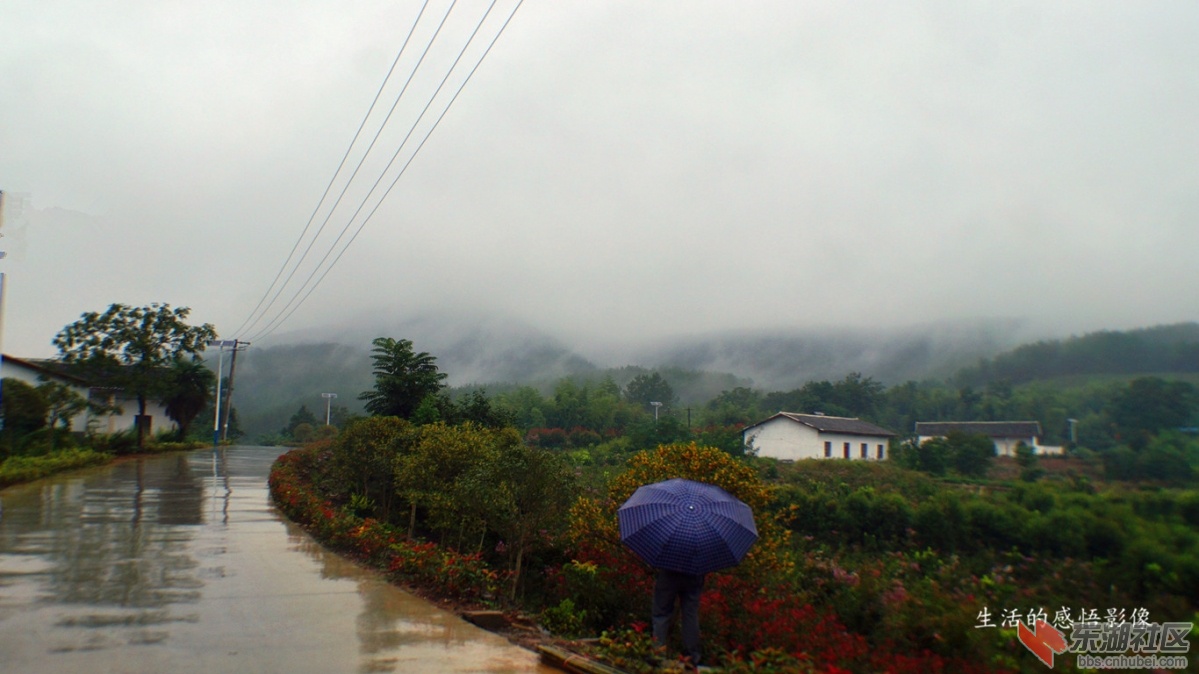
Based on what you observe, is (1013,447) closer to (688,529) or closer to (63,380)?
(688,529)

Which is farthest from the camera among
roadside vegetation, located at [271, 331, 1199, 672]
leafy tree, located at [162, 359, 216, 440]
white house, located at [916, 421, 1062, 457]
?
leafy tree, located at [162, 359, 216, 440]

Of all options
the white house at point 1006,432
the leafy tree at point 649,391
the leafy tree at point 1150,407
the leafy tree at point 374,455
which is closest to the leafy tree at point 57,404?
the leafy tree at point 374,455

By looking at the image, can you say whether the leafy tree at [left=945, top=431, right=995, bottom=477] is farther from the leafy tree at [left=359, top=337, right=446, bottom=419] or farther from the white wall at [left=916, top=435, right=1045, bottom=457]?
the leafy tree at [left=359, top=337, right=446, bottom=419]

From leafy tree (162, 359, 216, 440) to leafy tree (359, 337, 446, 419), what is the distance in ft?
83.9

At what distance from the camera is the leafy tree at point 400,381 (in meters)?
21.0

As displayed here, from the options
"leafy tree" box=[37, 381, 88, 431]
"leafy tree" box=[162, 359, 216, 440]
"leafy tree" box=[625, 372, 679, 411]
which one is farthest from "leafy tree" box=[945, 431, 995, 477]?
"leafy tree" box=[625, 372, 679, 411]

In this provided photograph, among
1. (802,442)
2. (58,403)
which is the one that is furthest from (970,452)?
(58,403)

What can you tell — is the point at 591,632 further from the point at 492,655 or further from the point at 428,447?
the point at 428,447

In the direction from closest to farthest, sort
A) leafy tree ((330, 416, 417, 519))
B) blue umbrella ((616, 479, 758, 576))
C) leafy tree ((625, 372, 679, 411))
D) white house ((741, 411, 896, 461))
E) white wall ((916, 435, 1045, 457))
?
1. blue umbrella ((616, 479, 758, 576))
2. leafy tree ((330, 416, 417, 519))
3. white wall ((916, 435, 1045, 457))
4. white house ((741, 411, 896, 461))
5. leafy tree ((625, 372, 679, 411))

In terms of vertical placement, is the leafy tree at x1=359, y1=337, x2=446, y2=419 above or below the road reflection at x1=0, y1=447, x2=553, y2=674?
above

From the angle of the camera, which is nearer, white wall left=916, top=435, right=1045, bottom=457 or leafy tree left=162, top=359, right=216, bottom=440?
white wall left=916, top=435, right=1045, bottom=457

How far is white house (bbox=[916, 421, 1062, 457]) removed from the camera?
1623 cm

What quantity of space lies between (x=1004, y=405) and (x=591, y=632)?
18255 mm

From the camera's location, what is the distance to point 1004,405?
833 inches
